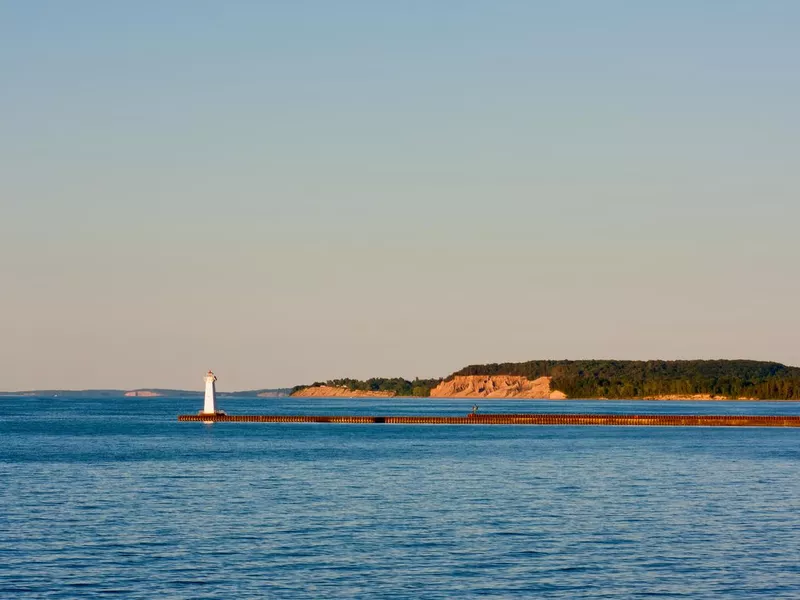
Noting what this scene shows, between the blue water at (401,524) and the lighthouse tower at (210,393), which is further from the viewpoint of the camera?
the lighthouse tower at (210,393)

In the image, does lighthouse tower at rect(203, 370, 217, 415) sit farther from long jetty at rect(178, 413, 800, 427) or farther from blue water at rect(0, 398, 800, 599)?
blue water at rect(0, 398, 800, 599)

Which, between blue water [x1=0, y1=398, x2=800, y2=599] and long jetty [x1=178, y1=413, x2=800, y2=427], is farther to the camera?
long jetty [x1=178, y1=413, x2=800, y2=427]

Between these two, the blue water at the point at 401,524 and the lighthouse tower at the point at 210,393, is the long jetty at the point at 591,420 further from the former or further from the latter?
the blue water at the point at 401,524

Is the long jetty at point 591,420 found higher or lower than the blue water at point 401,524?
higher

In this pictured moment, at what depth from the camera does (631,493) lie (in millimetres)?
57000

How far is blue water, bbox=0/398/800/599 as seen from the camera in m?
34.1

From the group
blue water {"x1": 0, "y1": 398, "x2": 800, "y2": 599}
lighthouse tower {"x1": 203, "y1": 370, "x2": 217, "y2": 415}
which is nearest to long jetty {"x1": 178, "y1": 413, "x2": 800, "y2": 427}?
lighthouse tower {"x1": 203, "y1": 370, "x2": 217, "y2": 415}

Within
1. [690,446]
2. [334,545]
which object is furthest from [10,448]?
[334,545]

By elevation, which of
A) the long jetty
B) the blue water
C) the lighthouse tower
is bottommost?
the blue water

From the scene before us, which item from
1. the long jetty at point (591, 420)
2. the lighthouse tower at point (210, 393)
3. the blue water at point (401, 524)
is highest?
the lighthouse tower at point (210, 393)

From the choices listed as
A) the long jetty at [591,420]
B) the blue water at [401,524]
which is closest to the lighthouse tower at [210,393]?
the long jetty at [591,420]

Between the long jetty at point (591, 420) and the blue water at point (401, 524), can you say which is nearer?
the blue water at point (401, 524)

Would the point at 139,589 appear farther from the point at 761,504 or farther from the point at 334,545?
the point at 761,504

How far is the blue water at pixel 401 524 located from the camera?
3412 cm
